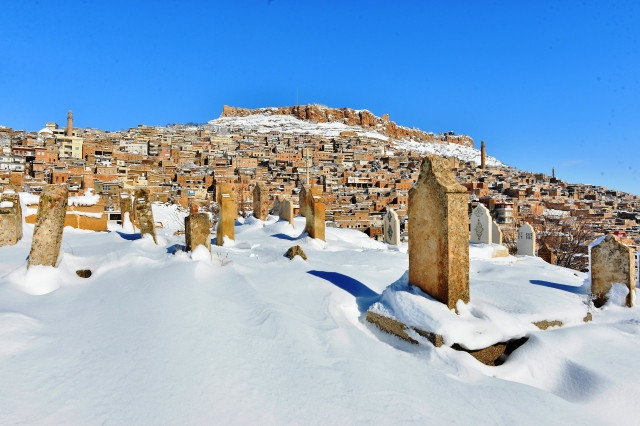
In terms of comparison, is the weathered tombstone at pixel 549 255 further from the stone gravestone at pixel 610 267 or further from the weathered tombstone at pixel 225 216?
the weathered tombstone at pixel 225 216

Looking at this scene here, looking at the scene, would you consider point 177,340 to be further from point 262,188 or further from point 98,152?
point 98,152

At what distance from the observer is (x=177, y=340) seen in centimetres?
335

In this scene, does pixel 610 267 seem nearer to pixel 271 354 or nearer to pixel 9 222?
pixel 271 354

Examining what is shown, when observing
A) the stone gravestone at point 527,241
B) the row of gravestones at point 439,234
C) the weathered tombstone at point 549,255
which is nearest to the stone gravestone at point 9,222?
the row of gravestones at point 439,234

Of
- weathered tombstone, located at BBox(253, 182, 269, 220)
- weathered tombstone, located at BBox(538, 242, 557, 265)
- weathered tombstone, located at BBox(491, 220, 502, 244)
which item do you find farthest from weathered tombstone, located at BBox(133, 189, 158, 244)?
weathered tombstone, located at BBox(538, 242, 557, 265)

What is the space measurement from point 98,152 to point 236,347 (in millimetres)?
74057

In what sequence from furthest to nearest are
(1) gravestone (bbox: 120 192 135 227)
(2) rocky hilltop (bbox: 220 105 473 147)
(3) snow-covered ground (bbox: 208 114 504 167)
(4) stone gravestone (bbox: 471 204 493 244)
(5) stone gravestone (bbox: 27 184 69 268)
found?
(2) rocky hilltop (bbox: 220 105 473 147), (3) snow-covered ground (bbox: 208 114 504 167), (1) gravestone (bbox: 120 192 135 227), (4) stone gravestone (bbox: 471 204 493 244), (5) stone gravestone (bbox: 27 184 69 268)

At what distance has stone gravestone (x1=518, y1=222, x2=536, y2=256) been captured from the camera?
1393 cm

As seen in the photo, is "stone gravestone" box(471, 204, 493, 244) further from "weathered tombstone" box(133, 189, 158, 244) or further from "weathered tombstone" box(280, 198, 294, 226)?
"weathered tombstone" box(133, 189, 158, 244)

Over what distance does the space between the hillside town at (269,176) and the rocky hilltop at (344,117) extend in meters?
42.5

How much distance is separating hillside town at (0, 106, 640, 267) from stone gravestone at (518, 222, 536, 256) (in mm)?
11858

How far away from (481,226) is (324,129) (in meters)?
131

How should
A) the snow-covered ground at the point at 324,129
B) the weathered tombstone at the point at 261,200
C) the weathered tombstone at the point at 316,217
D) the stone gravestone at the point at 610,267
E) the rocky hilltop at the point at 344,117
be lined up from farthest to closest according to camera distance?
the rocky hilltop at the point at 344,117
the snow-covered ground at the point at 324,129
the weathered tombstone at the point at 261,200
the weathered tombstone at the point at 316,217
the stone gravestone at the point at 610,267

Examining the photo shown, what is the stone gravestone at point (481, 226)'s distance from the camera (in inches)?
517
